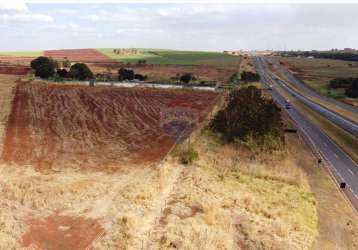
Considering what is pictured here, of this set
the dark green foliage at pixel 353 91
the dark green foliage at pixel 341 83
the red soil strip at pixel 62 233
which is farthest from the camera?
the dark green foliage at pixel 341 83

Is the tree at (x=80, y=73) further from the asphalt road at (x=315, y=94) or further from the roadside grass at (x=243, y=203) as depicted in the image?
the roadside grass at (x=243, y=203)

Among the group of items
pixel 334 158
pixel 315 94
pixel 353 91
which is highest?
pixel 353 91

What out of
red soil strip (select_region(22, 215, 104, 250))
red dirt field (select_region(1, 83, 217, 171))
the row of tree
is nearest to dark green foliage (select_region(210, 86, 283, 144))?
red dirt field (select_region(1, 83, 217, 171))

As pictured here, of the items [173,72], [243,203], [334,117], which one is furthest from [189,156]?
[173,72]

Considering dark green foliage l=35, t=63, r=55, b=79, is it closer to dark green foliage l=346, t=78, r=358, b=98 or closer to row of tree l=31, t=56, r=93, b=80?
row of tree l=31, t=56, r=93, b=80

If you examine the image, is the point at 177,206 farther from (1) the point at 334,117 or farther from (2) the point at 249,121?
(1) the point at 334,117

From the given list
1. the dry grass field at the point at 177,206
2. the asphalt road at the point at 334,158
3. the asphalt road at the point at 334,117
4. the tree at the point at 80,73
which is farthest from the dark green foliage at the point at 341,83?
the dry grass field at the point at 177,206
